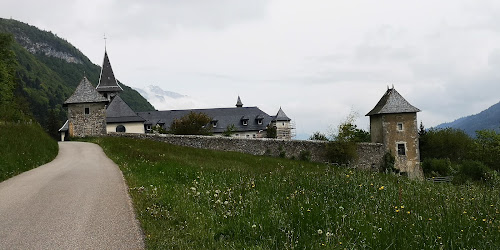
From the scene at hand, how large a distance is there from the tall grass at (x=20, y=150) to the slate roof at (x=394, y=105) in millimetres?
34005

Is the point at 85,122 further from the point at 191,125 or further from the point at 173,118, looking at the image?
the point at 173,118

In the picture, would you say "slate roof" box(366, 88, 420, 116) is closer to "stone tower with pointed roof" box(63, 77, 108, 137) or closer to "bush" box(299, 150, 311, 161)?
A: "bush" box(299, 150, 311, 161)

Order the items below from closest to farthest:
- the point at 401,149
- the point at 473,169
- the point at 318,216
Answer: the point at 318,216 < the point at 473,169 < the point at 401,149

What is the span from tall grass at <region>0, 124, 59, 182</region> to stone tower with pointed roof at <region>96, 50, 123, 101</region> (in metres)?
55.7

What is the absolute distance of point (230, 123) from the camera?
7812 centimetres

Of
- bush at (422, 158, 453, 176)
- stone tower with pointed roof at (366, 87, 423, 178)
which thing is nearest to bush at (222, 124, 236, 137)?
stone tower with pointed roof at (366, 87, 423, 178)

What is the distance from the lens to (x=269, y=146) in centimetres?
3997

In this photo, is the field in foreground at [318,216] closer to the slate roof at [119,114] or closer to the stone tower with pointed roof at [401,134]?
the stone tower with pointed roof at [401,134]

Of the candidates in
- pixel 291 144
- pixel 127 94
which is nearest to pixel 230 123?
pixel 291 144

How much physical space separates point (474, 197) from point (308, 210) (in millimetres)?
3488

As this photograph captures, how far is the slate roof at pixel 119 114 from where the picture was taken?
56034mm

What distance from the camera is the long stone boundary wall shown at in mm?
37344

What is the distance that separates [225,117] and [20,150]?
206 ft

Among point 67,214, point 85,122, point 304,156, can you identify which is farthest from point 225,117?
point 67,214
